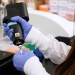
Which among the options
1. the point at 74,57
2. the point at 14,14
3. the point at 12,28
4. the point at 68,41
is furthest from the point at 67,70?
the point at 68,41

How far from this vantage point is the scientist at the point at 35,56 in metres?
0.61

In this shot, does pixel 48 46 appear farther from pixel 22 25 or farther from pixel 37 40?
pixel 22 25

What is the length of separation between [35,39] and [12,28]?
15 cm

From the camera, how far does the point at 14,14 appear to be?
2.93ft

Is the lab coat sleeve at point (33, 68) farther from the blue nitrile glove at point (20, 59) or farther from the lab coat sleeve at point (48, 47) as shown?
the lab coat sleeve at point (48, 47)

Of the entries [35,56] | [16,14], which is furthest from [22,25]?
[35,56]

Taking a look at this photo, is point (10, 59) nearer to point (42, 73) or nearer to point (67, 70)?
point (42, 73)

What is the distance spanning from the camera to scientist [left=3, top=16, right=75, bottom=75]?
0.61 meters

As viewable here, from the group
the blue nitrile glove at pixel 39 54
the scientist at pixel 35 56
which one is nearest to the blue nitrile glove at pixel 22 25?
the scientist at pixel 35 56

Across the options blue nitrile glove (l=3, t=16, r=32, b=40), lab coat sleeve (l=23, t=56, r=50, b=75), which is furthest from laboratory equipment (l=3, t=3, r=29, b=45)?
lab coat sleeve (l=23, t=56, r=50, b=75)

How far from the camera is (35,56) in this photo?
708 millimetres

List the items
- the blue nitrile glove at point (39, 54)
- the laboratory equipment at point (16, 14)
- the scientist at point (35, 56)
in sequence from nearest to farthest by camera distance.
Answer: the scientist at point (35, 56) < the laboratory equipment at point (16, 14) < the blue nitrile glove at point (39, 54)

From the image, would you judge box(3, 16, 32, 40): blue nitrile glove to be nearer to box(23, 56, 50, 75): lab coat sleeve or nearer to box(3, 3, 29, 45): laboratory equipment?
box(3, 3, 29, 45): laboratory equipment

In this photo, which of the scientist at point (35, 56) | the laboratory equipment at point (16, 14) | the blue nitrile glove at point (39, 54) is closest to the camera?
the scientist at point (35, 56)
